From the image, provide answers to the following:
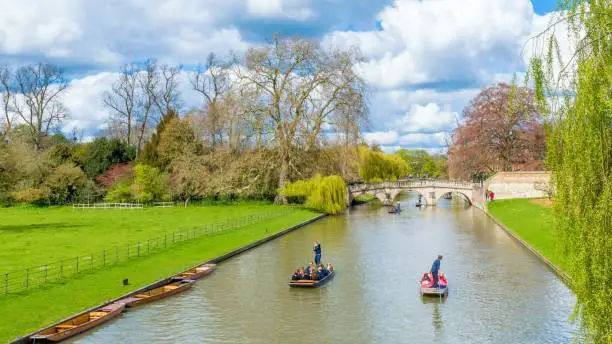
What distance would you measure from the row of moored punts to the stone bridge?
61.6 meters

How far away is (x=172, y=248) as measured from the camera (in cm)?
4438

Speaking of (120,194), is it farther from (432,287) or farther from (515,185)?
(432,287)

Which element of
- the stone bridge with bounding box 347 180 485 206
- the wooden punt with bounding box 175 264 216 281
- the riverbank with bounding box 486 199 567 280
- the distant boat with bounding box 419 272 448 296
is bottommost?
the distant boat with bounding box 419 272 448 296

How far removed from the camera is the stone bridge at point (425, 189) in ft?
318

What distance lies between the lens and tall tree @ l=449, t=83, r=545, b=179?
9294 cm

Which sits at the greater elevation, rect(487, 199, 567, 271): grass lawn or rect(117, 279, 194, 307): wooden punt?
rect(487, 199, 567, 271): grass lawn

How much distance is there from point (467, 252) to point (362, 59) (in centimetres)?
4214

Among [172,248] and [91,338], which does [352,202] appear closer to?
[172,248]

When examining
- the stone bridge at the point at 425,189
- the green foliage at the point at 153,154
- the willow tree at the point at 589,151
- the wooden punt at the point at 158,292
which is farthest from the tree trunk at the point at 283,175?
the willow tree at the point at 589,151

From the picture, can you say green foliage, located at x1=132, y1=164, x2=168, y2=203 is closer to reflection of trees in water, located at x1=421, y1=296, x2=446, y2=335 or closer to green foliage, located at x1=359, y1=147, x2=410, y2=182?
green foliage, located at x1=359, y1=147, x2=410, y2=182

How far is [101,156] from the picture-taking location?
10156 cm

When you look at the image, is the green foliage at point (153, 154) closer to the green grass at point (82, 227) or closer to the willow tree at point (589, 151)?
the green grass at point (82, 227)

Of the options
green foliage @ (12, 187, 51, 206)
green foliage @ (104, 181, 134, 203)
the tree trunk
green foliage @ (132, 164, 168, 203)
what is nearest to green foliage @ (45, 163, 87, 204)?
green foliage @ (12, 187, 51, 206)

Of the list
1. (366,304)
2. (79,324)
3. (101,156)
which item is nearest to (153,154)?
(101,156)
